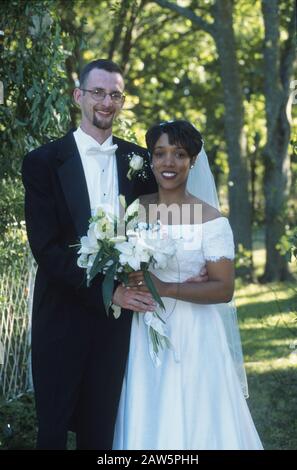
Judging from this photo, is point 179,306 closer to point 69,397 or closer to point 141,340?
point 141,340

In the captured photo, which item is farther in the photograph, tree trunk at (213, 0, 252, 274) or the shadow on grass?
tree trunk at (213, 0, 252, 274)

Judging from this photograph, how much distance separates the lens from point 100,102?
4.27 m

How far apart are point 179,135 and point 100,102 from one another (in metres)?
0.45

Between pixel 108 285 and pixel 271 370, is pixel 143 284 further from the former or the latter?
pixel 271 370

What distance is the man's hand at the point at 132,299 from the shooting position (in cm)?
395

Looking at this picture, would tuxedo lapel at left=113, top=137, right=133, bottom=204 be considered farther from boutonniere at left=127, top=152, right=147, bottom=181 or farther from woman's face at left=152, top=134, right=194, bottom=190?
woman's face at left=152, top=134, right=194, bottom=190

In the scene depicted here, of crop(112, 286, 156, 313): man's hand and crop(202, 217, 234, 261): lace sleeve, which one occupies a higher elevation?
crop(202, 217, 234, 261): lace sleeve

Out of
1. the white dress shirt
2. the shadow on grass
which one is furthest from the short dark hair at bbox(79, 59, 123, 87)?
the shadow on grass

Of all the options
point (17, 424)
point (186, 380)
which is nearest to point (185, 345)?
point (186, 380)

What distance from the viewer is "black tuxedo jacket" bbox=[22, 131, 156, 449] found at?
414 centimetres

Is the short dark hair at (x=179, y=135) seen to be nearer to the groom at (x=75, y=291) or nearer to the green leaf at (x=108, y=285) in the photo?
the groom at (x=75, y=291)

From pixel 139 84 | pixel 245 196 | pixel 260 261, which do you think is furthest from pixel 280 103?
pixel 260 261

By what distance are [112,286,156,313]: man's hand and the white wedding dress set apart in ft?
0.55

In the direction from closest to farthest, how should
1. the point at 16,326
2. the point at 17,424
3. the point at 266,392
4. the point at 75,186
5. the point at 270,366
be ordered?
the point at 75,186 → the point at 17,424 → the point at 16,326 → the point at 266,392 → the point at 270,366
